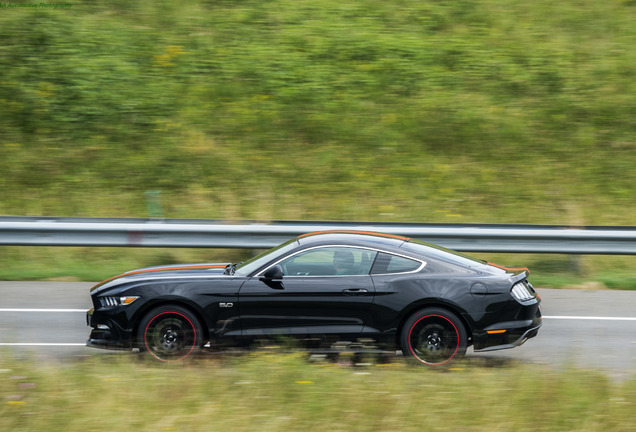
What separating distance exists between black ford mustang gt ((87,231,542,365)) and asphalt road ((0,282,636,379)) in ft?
1.71

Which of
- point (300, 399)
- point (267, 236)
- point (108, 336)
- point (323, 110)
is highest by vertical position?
point (323, 110)

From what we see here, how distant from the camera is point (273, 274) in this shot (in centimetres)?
669

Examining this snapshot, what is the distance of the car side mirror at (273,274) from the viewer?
6.69 m

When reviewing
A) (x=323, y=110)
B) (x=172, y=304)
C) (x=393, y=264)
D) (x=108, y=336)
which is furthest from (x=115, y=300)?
(x=323, y=110)

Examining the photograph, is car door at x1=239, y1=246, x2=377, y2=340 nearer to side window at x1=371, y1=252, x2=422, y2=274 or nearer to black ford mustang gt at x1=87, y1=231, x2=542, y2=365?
black ford mustang gt at x1=87, y1=231, x2=542, y2=365

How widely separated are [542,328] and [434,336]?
2.34 m

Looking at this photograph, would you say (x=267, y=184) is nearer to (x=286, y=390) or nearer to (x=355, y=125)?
(x=355, y=125)

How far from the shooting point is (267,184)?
13734mm

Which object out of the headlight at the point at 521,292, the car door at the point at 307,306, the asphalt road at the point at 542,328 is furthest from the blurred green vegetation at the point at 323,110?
the car door at the point at 307,306

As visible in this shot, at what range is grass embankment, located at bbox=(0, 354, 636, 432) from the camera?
4.74 m

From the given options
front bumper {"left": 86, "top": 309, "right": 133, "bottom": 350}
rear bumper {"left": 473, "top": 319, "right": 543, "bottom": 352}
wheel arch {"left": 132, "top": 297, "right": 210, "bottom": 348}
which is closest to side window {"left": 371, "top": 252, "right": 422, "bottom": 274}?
rear bumper {"left": 473, "top": 319, "right": 543, "bottom": 352}

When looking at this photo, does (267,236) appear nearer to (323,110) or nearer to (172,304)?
(172,304)

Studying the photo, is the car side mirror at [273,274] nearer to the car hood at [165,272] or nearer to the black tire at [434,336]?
the car hood at [165,272]

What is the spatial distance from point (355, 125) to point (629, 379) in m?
9.81
